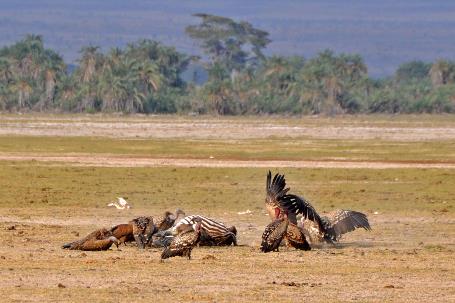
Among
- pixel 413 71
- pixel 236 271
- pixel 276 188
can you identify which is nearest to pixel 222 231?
pixel 276 188

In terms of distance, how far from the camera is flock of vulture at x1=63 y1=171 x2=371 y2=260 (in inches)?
607

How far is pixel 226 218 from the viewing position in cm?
2048

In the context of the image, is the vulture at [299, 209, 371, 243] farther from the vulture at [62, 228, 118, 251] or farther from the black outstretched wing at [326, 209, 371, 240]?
the vulture at [62, 228, 118, 251]

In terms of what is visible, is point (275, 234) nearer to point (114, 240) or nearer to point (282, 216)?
point (282, 216)

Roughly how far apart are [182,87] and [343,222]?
382 ft

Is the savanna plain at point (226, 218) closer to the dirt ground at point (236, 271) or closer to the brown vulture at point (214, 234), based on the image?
the dirt ground at point (236, 271)

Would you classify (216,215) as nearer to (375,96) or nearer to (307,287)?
(307,287)

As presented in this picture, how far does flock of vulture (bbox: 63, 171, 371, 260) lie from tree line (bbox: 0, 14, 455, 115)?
92773 mm

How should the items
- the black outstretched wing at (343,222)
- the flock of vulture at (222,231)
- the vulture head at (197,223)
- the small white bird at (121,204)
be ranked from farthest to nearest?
the small white bird at (121,204), the black outstretched wing at (343,222), the flock of vulture at (222,231), the vulture head at (197,223)

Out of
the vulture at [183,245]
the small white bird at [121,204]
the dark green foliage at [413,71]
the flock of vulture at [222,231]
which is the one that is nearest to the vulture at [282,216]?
the flock of vulture at [222,231]

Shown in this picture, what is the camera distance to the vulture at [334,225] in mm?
16609

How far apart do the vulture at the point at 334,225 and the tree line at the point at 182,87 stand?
92.5m

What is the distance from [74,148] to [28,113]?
67.7 metres

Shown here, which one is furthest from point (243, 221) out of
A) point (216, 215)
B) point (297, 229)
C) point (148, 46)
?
point (148, 46)
